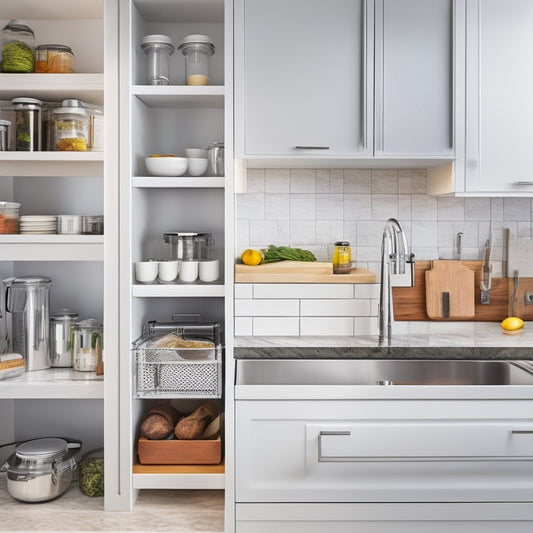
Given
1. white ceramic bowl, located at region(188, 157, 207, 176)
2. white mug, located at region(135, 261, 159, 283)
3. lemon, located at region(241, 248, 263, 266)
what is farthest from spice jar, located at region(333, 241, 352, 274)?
white mug, located at region(135, 261, 159, 283)

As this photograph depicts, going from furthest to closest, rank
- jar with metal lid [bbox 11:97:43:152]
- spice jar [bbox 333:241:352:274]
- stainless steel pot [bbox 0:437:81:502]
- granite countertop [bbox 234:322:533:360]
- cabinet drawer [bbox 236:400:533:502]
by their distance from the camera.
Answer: spice jar [bbox 333:241:352:274], jar with metal lid [bbox 11:97:43:152], stainless steel pot [bbox 0:437:81:502], granite countertop [bbox 234:322:533:360], cabinet drawer [bbox 236:400:533:502]

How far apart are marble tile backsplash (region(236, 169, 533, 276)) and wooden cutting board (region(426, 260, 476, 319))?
0.07 m

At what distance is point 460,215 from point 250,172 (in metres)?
0.97

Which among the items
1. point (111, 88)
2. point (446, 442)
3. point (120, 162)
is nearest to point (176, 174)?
point (120, 162)

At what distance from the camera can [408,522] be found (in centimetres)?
221

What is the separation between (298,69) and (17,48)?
113cm

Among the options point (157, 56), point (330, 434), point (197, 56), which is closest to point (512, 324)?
point (330, 434)

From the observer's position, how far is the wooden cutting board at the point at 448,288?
2.83 meters

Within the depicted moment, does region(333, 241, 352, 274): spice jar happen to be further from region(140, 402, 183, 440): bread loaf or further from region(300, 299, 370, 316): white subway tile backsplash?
region(140, 402, 183, 440): bread loaf

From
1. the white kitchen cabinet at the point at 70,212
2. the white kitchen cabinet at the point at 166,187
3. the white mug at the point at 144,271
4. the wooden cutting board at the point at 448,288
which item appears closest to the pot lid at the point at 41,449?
the white kitchen cabinet at the point at 70,212

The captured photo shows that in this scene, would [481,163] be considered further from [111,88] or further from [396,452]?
[111,88]

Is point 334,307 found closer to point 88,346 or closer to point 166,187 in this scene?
point 166,187

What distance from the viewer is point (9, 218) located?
2.54m

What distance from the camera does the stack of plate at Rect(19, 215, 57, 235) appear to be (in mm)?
2547
